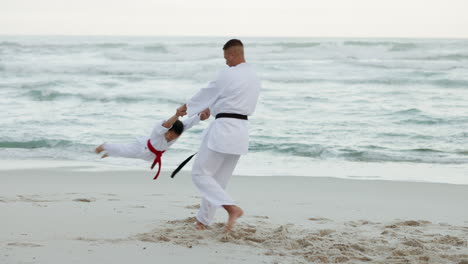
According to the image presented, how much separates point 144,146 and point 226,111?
822 millimetres

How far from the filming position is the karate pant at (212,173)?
17.0ft

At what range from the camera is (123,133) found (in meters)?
12.9

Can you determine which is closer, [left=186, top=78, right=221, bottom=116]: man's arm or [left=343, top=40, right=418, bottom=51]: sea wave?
[left=186, top=78, right=221, bottom=116]: man's arm

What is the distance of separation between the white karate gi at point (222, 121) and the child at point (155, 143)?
0.58 feet

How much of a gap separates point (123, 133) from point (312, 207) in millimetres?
6786

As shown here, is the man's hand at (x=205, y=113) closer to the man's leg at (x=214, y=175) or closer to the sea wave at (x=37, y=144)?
the man's leg at (x=214, y=175)

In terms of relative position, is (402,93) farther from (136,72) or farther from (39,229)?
(39,229)

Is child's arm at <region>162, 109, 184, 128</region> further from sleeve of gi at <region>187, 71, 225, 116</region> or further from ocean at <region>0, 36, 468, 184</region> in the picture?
ocean at <region>0, 36, 468, 184</region>

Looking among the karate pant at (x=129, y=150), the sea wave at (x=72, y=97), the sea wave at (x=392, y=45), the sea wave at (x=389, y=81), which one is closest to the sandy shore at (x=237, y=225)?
the karate pant at (x=129, y=150)

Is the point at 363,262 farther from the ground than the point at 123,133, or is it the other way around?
the point at 363,262

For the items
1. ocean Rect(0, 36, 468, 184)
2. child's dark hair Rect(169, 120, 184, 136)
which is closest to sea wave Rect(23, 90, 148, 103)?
ocean Rect(0, 36, 468, 184)

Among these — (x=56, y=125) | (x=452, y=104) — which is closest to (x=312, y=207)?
(x=56, y=125)

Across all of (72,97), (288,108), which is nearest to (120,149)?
(288,108)

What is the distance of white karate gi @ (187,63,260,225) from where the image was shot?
16.6 ft
